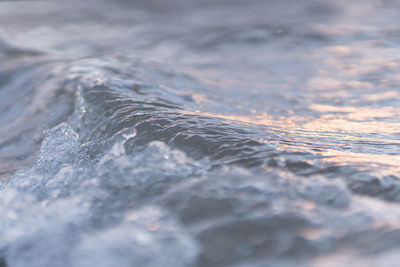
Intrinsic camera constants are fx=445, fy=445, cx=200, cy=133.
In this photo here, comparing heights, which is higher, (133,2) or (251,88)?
(133,2)

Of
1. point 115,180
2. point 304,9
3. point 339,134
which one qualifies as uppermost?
point 304,9

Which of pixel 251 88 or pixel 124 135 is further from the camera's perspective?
pixel 251 88

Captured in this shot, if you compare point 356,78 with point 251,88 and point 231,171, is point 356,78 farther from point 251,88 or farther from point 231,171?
point 231,171

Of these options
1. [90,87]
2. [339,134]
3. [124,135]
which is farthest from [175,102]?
[339,134]

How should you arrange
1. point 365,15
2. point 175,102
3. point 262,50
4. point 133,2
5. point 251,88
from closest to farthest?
point 175,102, point 251,88, point 262,50, point 365,15, point 133,2

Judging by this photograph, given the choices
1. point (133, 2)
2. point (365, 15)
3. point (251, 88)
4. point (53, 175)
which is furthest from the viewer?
point (133, 2)

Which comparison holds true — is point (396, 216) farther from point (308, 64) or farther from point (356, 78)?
point (308, 64)

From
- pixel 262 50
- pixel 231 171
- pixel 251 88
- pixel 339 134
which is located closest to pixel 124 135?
pixel 231 171
